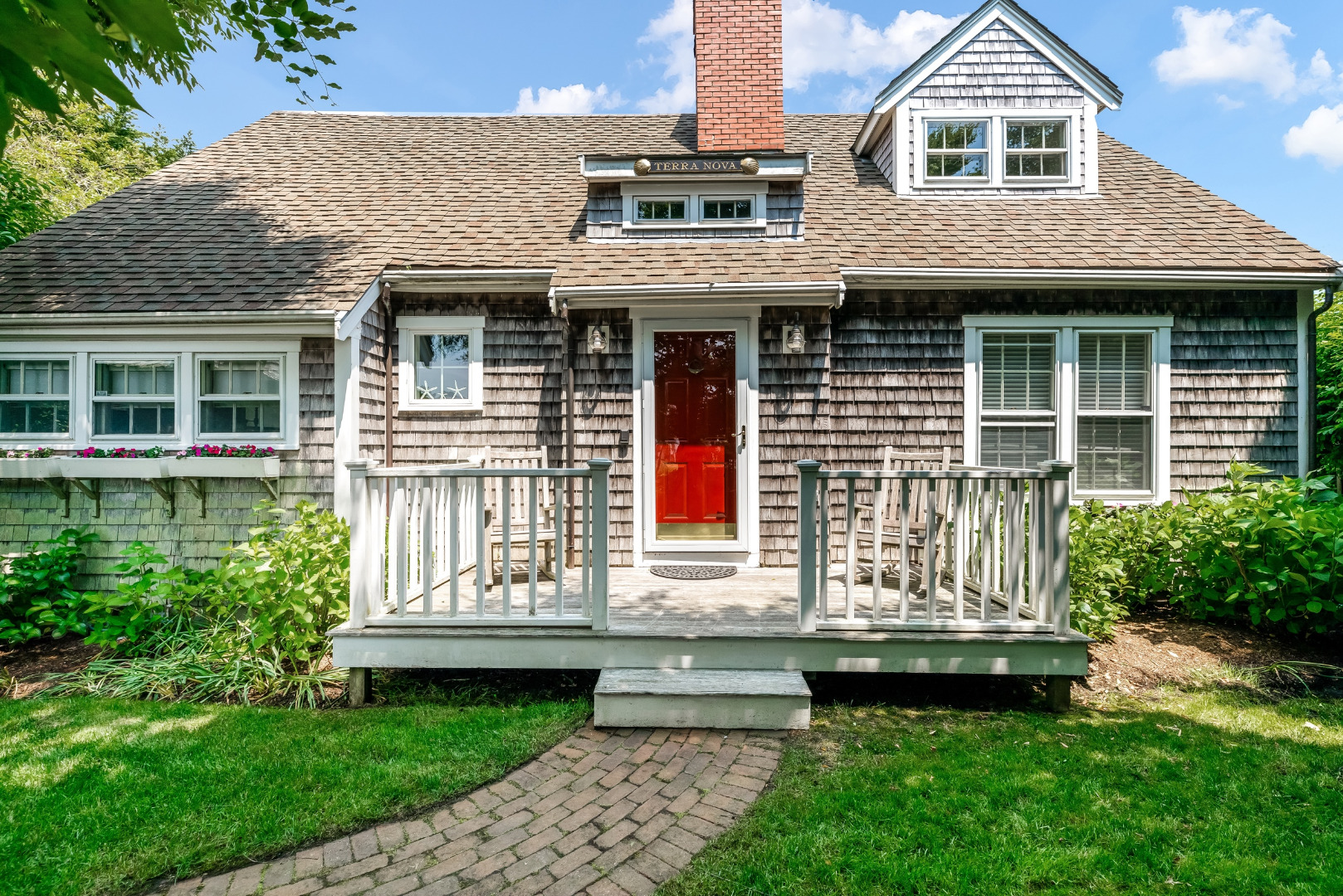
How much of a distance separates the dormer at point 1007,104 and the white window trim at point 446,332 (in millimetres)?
5267

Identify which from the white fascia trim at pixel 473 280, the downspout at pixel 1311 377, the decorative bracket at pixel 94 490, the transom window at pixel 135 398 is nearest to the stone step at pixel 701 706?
the white fascia trim at pixel 473 280

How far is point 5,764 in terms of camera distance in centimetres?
314

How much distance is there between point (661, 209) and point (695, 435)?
7.91ft

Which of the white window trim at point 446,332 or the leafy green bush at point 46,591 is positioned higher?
the white window trim at point 446,332

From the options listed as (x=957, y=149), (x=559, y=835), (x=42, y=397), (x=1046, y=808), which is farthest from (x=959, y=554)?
(x=42, y=397)

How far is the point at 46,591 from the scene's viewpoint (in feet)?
17.4

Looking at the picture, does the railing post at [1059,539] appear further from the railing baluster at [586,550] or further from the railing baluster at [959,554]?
the railing baluster at [586,550]

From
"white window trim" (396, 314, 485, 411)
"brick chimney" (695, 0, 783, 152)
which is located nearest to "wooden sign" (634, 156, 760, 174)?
"brick chimney" (695, 0, 783, 152)

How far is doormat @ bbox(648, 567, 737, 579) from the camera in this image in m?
5.40

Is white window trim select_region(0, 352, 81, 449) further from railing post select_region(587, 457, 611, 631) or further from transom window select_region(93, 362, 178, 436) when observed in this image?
railing post select_region(587, 457, 611, 631)

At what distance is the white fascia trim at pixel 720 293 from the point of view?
546 centimetres

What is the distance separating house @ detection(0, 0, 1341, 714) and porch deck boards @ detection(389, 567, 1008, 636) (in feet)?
0.33

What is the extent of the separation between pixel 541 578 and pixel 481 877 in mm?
3144

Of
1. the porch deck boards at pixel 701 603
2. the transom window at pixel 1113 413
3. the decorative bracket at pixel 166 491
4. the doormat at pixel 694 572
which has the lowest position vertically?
the porch deck boards at pixel 701 603
